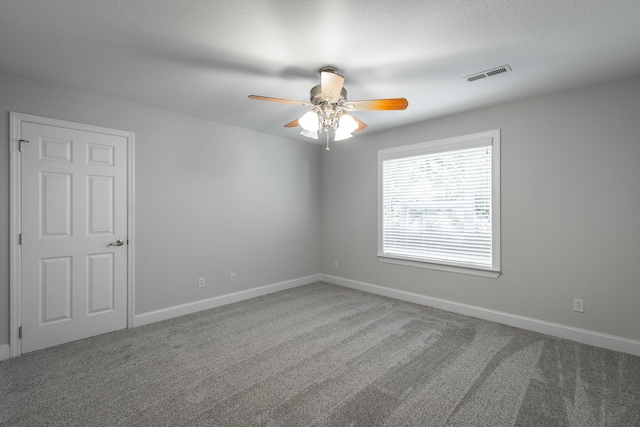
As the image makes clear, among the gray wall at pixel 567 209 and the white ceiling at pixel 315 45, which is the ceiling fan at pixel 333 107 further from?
the gray wall at pixel 567 209

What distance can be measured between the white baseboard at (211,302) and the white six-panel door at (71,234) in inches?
9.4

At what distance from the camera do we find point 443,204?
395 centimetres

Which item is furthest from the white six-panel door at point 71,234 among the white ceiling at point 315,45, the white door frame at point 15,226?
the white ceiling at point 315,45

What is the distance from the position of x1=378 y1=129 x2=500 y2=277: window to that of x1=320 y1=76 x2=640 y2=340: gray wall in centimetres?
13

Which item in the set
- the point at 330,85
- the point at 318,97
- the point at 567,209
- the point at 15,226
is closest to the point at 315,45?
the point at 330,85

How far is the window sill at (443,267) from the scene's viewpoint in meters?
3.57

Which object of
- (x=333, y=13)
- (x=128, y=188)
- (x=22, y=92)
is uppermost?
(x=333, y=13)

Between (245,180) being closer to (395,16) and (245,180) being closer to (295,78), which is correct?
(295,78)

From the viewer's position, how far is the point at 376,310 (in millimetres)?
3910

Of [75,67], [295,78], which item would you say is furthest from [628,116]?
[75,67]

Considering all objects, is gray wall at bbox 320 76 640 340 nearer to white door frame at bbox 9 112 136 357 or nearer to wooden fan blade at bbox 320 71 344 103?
wooden fan blade at bbox 320 71 344 103

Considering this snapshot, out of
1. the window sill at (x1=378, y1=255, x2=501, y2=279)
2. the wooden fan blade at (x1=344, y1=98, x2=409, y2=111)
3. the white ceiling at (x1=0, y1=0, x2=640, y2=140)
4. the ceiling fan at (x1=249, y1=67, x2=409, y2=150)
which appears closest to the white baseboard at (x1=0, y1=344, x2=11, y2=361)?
the white ceiling at (x1=0, y1=0, x2=640, y2=140)

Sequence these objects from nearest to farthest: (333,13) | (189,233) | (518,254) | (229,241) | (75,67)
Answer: (333,13), (75,67), (518,254), (189,233), (229,241)

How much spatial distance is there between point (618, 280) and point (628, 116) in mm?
1510
